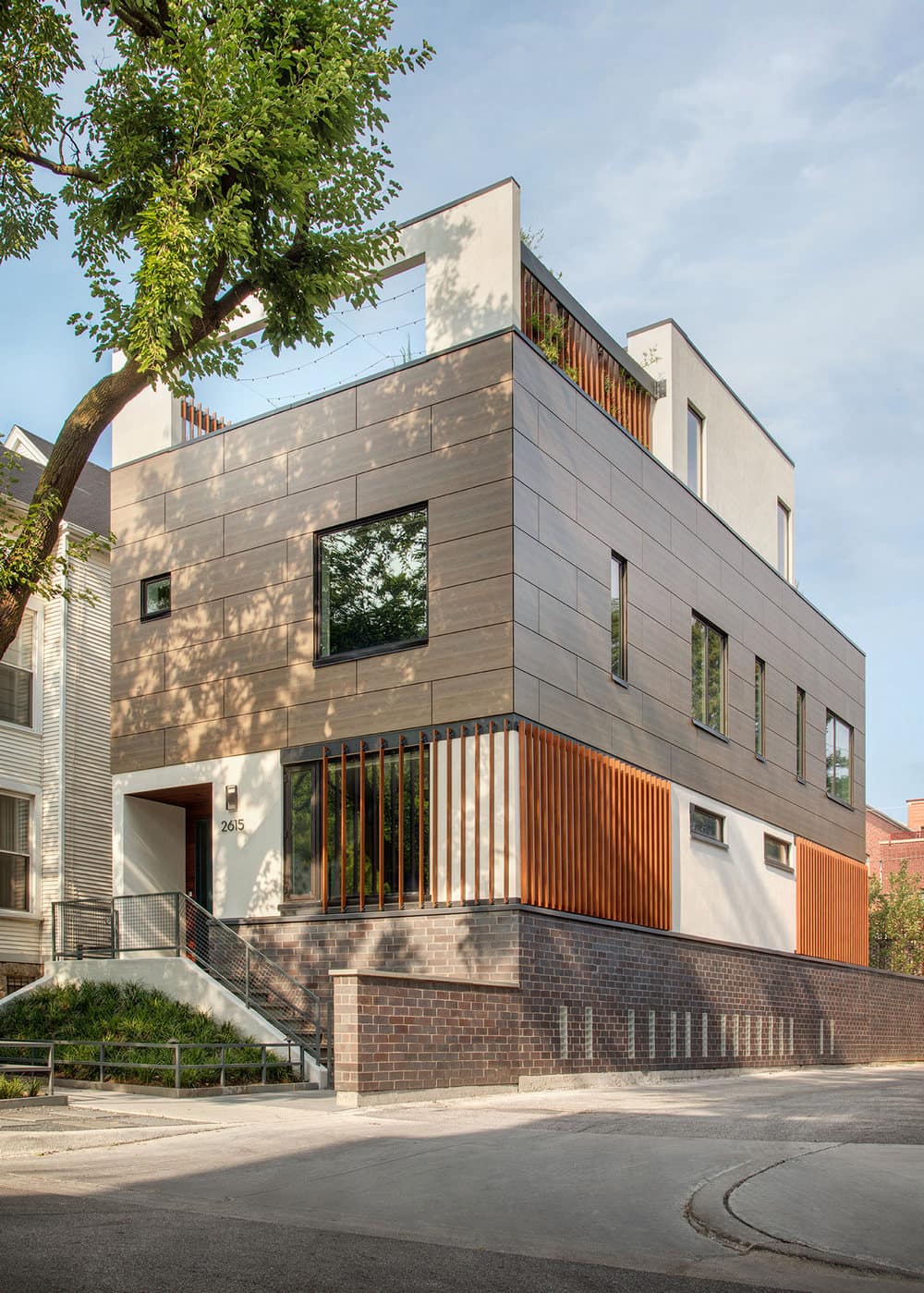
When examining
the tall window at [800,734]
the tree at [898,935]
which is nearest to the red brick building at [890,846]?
the tree at [898,935]

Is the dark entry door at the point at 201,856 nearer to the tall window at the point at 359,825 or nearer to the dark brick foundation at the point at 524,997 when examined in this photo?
the dark brick foundation at the point at 524,997

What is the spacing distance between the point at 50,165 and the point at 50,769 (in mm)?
13819

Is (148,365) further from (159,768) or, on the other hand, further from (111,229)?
(159,768)

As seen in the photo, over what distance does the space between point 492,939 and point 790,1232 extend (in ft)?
34.9

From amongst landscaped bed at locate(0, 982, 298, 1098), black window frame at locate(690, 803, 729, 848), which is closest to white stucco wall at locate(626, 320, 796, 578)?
black window frame at locate(690, 803, 729, 848)

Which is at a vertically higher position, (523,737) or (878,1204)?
(523,737)

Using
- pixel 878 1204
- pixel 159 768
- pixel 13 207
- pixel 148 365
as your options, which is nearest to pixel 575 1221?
pixel 878 1204

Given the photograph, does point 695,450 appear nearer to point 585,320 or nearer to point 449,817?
point 585,320

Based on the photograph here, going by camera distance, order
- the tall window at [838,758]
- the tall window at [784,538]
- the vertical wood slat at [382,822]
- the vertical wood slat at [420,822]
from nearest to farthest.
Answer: the vertical wood slat at [420,822]
the vertical wood slat at [382,822]
the tall window at [784,538]
the tall window at [838,758]

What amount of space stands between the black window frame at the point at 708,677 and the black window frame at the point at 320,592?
21.5ft

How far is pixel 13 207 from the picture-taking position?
52.5ft

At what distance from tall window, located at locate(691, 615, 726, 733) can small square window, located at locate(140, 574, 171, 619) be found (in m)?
8.91

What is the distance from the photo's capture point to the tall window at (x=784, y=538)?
29.7 meters

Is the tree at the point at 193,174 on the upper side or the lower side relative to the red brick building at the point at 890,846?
upper
